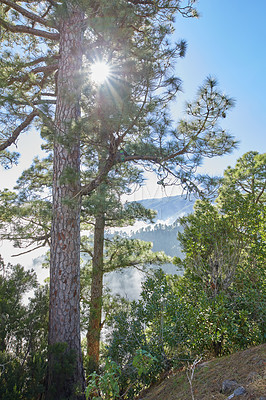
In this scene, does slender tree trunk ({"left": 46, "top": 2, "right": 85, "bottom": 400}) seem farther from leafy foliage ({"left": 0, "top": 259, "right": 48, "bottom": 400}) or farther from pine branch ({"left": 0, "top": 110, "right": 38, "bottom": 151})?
pine branch ({"left": 0, "top": 110, "right": 38, "bottom": 151})

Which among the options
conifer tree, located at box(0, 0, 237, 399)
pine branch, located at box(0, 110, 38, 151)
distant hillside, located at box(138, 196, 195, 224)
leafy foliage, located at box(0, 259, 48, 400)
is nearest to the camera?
leafy foliage, located at box(0, 259, 48, 400)

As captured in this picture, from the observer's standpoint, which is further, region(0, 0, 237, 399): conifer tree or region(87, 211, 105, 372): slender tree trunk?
region(87, 211, 105, 372): slender tree trunk

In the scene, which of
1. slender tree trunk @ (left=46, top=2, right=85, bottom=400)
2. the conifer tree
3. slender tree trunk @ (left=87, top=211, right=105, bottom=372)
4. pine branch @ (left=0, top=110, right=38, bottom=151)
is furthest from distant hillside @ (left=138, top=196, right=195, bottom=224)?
pine branch @ (left=0, top=110, right=38, bottom=151)

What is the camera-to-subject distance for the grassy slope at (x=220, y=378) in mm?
1708

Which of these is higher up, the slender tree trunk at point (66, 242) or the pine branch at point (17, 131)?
the pine branch at point (17, 131)

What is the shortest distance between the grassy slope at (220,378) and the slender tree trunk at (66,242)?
116cm

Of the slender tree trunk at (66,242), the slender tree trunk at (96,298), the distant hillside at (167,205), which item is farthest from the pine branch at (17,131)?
the distant hillside at (167,205)

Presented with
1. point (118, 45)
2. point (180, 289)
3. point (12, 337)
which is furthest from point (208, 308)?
point (118, 45)

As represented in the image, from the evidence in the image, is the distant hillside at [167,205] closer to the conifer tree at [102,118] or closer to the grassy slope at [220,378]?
the conifer tree at [102,118]

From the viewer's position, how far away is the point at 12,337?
9.52 feet

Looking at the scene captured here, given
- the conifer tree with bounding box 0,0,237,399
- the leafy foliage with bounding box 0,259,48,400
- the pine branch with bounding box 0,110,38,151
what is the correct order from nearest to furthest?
the leafy foliage with bounding box 0,259,48,400
the conifer tree with bounding box 0,0,237,399
the pine branch with bounding box 0,110,38,151

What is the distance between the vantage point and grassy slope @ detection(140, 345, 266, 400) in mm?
1708

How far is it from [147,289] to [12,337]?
5.63 ft

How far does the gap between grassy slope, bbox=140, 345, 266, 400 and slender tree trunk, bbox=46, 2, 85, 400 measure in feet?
3.81
